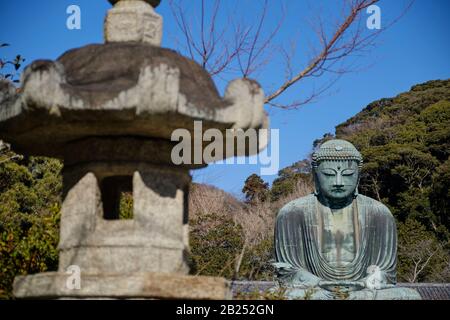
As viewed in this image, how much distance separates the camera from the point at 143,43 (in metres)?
5.38

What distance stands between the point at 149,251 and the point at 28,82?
144 centimetres

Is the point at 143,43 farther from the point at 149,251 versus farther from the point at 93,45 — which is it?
the point at 149,251

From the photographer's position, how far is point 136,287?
4508 millimetres

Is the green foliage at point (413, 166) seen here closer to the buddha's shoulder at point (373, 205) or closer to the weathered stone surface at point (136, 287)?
the buddha's shoulder at point (373, 205)

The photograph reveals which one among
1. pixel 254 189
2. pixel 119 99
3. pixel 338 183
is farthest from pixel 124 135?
pixel 254 189

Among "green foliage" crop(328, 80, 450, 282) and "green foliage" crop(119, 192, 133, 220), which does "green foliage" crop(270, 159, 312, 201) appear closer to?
"green foliage" crop(328, 80, 450, 282)

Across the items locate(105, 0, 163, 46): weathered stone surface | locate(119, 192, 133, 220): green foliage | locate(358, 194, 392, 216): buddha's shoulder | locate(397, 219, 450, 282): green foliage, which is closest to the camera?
locate(105, 0, 163, 46): weathered stone surface

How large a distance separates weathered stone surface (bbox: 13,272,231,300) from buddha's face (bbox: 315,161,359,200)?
562cm

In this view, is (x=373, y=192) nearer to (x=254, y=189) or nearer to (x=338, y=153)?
(x=254, y=189)

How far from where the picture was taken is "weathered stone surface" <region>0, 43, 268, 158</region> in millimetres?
4512

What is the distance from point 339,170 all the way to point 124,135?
222 inches

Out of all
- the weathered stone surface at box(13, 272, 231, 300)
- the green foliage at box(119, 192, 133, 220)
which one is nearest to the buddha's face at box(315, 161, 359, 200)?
the green foliage at box(119, 192, 133, 220)

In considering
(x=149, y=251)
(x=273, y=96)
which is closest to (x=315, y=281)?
(x=273, y=96)

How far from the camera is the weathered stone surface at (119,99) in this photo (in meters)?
4.51
